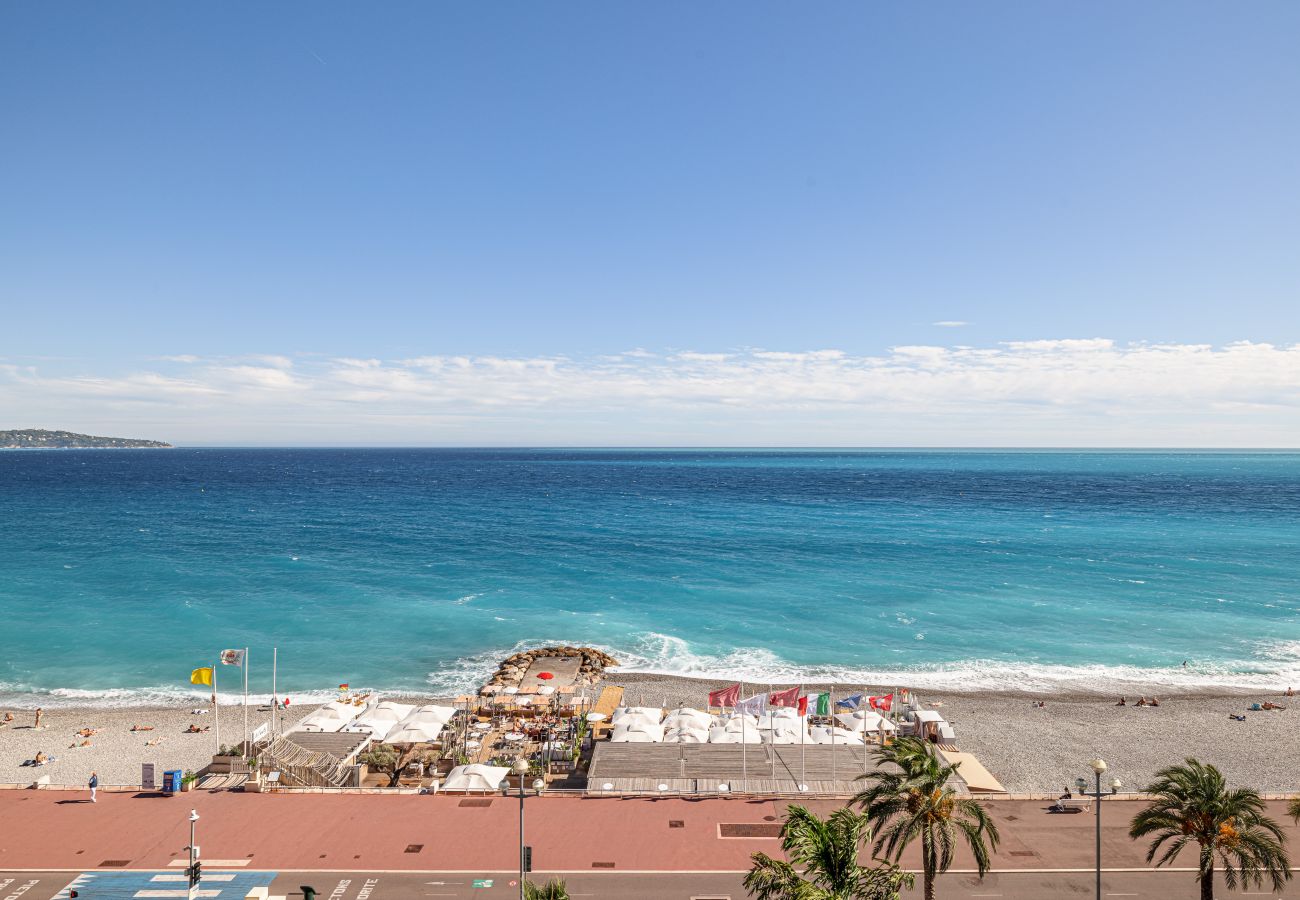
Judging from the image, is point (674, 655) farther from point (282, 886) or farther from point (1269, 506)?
point (1269, 506)

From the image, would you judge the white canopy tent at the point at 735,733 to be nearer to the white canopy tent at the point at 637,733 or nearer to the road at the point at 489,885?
the white canopy tent at the point at 637,733

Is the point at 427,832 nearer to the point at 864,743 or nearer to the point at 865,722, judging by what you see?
the point at 864,743

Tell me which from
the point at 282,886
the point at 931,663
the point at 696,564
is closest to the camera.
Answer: the point at 282,886

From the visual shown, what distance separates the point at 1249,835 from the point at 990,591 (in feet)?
180

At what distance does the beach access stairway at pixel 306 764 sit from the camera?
29.5 m

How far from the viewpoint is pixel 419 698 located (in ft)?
148

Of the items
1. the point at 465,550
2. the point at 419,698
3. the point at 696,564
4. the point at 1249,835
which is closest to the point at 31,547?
the point at 465,550

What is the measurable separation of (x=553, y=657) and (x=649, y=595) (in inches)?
773

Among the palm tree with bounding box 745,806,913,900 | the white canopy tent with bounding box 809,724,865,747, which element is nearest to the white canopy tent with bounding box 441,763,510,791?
the white canopy tent with bounding box 809,724,865,747

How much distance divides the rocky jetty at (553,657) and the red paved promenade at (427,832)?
1803cm

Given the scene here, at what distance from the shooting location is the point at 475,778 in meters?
28.9

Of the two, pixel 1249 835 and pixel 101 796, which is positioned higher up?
pixel 1249 835

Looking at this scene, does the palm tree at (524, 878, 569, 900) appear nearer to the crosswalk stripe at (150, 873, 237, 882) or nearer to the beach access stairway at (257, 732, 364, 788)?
the crosswalk stripe at (150, 873, 237, 882)

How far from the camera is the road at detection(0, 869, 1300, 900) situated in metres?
21.3
